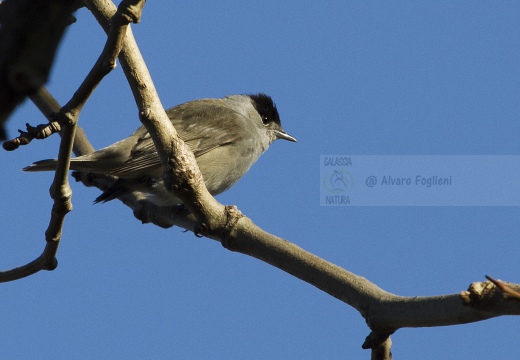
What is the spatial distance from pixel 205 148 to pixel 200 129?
248 millimetres

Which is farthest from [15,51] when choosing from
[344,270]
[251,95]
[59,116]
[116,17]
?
[251,95]

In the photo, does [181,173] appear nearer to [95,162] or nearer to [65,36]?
[65,36]

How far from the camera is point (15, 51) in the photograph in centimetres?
406

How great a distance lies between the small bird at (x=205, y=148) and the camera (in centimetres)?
634

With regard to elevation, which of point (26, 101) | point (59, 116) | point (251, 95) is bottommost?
point (59, 116)

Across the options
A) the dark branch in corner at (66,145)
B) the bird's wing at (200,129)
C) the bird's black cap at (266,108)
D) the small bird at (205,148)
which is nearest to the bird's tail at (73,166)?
the small bird at (205,148)

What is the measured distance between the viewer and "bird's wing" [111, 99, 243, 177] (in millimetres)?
6688

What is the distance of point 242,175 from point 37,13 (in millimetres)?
3740

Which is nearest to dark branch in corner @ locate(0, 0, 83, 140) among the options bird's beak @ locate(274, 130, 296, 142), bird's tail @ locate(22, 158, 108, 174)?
bird's tail @ locate(22, 158, 108, 174)

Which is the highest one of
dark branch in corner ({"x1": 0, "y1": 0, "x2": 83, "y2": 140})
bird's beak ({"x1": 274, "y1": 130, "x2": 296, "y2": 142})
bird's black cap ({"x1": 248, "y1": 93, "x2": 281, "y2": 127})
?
bird's black cap ({"x1": 248, "y1": 93, "x2": 281, "y2": 127})

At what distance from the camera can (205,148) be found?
24.0 ft

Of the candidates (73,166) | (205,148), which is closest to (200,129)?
(205,148)

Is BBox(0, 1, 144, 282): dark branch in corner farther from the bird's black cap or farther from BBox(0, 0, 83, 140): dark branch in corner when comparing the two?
the bird's black cap

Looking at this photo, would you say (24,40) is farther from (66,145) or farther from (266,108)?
(266,108)
